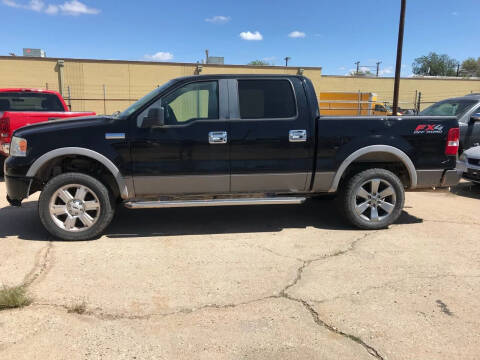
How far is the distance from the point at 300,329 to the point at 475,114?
7.68 m

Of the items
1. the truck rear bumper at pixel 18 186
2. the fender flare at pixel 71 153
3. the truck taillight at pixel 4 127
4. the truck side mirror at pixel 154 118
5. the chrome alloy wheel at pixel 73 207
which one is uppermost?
the truck side mirror at pixel 154 118

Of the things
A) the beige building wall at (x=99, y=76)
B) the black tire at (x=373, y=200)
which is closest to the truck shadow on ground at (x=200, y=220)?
the black tire at (x=373, y=200)

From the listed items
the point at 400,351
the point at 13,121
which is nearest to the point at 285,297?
the point at 400,351

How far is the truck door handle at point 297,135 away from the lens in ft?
15.6

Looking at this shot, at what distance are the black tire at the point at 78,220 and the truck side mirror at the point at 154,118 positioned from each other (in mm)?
938

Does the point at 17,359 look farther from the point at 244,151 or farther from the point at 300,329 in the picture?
the point at 244,151

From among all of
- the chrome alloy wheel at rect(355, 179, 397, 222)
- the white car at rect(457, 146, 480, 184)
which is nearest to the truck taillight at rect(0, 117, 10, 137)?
the chrome alloy wheel at rect(355, 179, 397, 222)

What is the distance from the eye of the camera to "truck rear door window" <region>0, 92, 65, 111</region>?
28.7 feet

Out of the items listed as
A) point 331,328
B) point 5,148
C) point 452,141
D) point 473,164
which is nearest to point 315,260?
point 331,328

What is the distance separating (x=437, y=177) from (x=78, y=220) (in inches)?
181

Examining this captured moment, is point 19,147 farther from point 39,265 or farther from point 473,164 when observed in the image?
point 473,164

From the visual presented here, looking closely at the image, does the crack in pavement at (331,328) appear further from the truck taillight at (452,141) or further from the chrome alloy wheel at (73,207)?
the truck taillight at (452,141)

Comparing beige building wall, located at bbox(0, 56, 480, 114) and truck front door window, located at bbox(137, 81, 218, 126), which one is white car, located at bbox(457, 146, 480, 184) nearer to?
truck front door window, located at bbox(137, 81, 218, 126)

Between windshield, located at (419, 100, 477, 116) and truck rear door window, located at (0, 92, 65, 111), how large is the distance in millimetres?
8699
